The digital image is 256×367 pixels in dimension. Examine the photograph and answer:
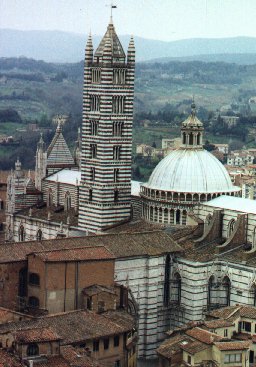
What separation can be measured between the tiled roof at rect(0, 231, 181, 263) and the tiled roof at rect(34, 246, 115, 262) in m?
0.79

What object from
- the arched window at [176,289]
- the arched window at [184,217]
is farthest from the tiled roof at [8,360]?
the arched window at [184,217]

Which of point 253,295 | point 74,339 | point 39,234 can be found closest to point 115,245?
point 253,295

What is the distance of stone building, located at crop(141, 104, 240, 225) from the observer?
136 ft

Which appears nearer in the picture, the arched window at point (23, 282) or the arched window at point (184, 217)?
the arched window at point (23, 282)

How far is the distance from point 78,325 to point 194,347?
3615 millimetres

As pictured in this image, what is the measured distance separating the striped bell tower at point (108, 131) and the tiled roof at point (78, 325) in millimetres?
9773

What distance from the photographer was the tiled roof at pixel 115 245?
1421 inches

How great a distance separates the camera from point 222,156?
90.6 metres

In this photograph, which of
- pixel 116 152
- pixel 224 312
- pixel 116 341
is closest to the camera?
pixel 116 341

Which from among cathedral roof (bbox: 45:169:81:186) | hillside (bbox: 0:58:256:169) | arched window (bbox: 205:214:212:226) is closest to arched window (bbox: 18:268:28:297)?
arched window (bbox: 205:214:212:226)

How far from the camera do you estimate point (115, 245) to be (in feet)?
123

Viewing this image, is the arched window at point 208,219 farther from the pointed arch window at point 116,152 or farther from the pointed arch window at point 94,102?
the pointed arch window at point 94,102

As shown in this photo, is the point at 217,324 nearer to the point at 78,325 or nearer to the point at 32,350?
the point at 78,325

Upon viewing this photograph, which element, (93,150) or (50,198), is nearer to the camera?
(93,150)
